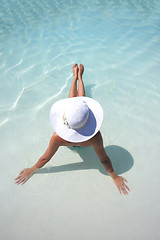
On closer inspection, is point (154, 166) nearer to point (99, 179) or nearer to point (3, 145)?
point (99, 179)

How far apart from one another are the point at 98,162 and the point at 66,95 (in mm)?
1441

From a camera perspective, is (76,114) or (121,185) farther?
(121,185)

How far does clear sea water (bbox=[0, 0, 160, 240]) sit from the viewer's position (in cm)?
221

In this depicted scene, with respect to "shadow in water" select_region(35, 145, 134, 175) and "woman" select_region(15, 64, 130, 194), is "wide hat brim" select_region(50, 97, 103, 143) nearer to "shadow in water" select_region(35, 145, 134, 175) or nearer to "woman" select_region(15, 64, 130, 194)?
"woman" select_region(15, 64, 130, 194)

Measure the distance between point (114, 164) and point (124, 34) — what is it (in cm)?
365

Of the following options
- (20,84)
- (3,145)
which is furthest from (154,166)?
(20,84)

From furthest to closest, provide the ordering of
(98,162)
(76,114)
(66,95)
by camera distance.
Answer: (66,95), (98,162), (76,114)

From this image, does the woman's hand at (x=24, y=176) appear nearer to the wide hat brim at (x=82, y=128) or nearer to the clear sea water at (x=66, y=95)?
the clear sea water at (x=66, y=95)

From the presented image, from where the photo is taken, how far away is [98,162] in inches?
104

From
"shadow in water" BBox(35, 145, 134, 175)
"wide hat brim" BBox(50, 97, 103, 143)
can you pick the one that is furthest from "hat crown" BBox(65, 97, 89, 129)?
"shadow in water" BBox(35, 145, 134, 175)

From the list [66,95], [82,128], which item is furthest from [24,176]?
[66,95]

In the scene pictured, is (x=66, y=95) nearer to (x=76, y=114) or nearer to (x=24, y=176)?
(x=24, y=176)

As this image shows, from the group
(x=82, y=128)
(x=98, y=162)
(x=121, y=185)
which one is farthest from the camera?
(x=98, y=162)

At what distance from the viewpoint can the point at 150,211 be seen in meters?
2.22
